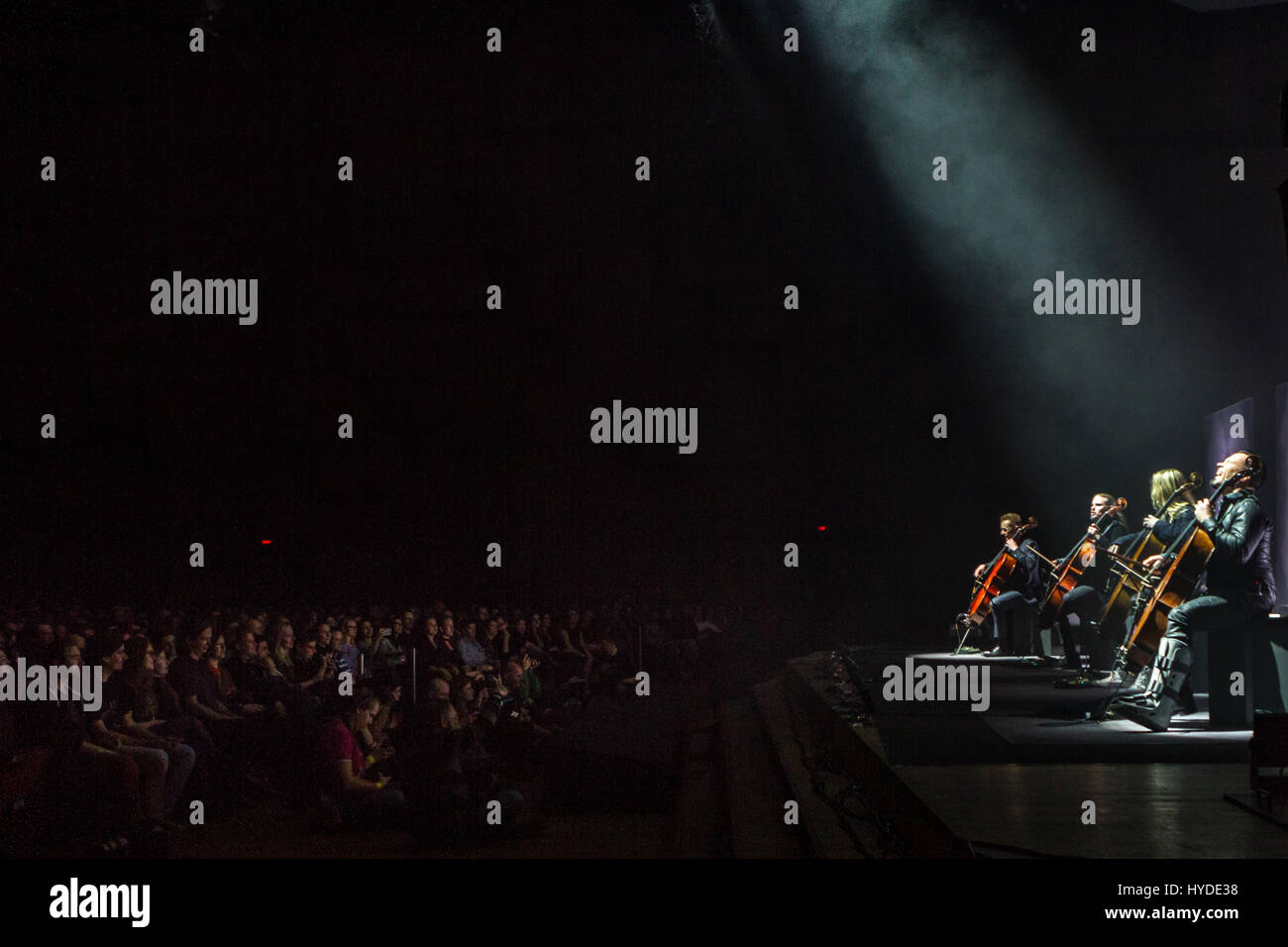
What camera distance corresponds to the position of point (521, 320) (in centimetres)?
1838

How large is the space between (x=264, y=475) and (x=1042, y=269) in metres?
12.0

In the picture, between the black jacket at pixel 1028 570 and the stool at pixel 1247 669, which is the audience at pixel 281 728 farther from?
the stool at pixel 1247 669

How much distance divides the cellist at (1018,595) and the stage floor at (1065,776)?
2470 mm

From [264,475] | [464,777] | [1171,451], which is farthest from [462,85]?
[464,777]

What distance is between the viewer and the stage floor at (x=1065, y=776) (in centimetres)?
370

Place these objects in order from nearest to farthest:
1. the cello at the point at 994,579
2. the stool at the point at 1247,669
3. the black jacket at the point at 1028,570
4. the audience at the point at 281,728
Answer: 1. the stool at the point at 1247,669
2. the audience at the point at 281,728
3. the black jacket at the point at 1028,570
4. the cello at the point at 994,579

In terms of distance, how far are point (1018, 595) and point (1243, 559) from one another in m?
4.55

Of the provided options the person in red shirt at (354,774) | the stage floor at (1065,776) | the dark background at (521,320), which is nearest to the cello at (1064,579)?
the stage floor at (1065,776)

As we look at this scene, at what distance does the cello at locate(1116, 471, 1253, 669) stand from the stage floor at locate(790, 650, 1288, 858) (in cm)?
45

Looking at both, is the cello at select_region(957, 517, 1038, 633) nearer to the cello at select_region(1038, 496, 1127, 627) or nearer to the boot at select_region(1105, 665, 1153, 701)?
the cello at select_region(1038, 496, 1127, 627)

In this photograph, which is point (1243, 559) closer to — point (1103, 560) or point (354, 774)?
point (354, 774)

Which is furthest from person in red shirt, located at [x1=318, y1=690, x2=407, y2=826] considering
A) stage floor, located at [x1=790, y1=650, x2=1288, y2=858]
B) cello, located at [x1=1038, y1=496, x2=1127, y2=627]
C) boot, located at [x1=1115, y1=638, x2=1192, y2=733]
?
cello, located at [x1=1038, y1=496, x2=1127, y2=627]

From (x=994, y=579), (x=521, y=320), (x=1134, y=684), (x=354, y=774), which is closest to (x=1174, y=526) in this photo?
(x=1134, y=684)
